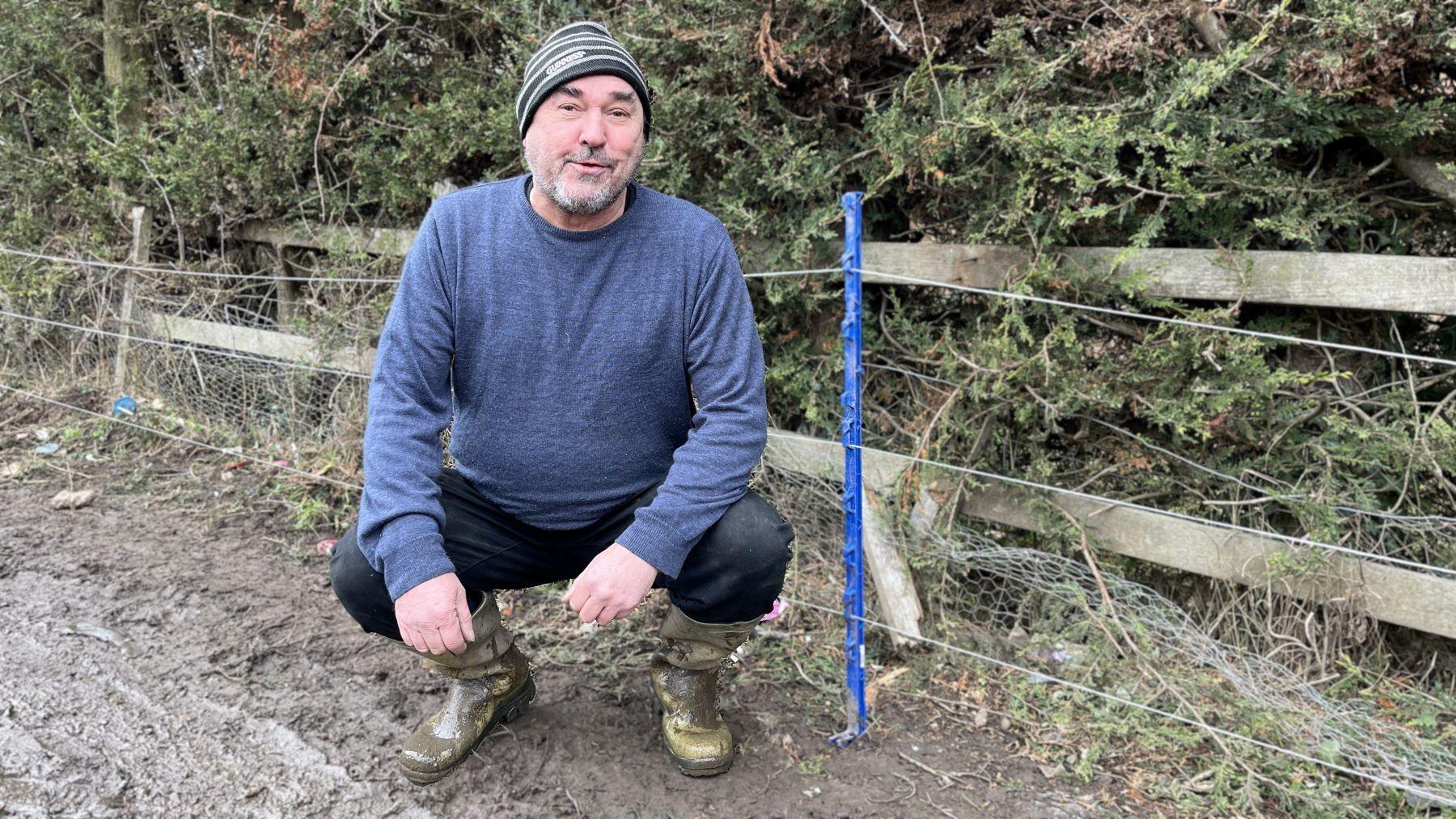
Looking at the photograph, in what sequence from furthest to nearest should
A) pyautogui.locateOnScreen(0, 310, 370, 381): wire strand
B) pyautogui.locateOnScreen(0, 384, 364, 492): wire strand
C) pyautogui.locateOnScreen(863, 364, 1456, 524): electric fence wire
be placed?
pyautogui.locateOnScreen(0, 310, 370, 381): wire strand, pyautogui.locateOnScreen(0, 384, 364, 492): wire strand, pyautogui.locateOnScreen(863, 364, 1456, 524): electric fence wire

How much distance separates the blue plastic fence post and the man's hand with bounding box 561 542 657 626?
2.26 feet

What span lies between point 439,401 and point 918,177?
186 cm

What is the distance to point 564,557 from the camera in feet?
7.62

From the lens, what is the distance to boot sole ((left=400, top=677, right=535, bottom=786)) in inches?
87.7

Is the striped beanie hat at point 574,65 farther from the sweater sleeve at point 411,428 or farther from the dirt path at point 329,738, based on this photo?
the dirt path at point 329,738

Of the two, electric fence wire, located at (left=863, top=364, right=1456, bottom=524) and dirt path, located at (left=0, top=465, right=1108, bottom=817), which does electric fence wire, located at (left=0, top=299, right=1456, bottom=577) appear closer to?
electric fence wire, located at (left=863, top=364, right=1456, bottom=524)

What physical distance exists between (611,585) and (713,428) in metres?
0.42

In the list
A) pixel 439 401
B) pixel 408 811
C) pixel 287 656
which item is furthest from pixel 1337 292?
pixel 287 656

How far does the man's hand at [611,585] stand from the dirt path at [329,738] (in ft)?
1.90

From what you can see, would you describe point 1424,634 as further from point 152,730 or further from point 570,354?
point 152,730

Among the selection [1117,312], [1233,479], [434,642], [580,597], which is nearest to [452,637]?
[434,642]

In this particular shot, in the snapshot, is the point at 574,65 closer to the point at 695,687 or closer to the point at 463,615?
the point at 463,615

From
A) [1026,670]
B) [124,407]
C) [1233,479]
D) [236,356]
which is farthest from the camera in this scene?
[124,407]

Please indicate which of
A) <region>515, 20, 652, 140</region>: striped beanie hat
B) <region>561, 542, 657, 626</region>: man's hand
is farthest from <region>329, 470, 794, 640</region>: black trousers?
<region>515, 20, 652, 140</region>: striped beanie hat
